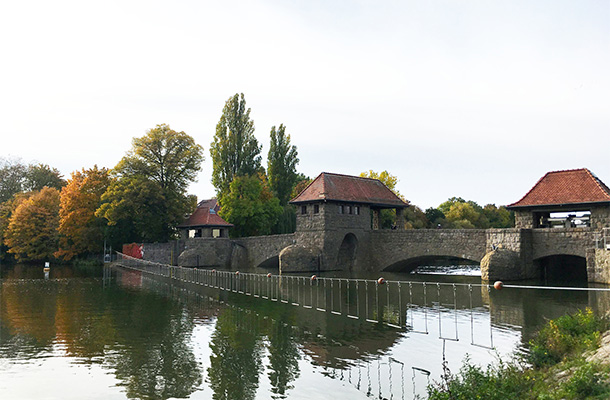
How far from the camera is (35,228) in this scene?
223ft

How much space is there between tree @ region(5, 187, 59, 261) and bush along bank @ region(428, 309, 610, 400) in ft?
216

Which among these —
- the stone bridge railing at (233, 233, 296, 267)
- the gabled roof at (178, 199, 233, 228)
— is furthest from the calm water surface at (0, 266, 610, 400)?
the gabled roof at (178, 199, 233, 228)

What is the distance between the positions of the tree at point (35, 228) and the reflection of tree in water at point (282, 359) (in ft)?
190

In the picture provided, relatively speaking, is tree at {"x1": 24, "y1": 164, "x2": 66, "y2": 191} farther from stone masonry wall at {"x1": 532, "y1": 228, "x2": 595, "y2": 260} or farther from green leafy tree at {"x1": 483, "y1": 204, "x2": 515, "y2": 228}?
stone masonry wall at {"x1": 532, "y1": 228, "x2": 595, "y2": 260}

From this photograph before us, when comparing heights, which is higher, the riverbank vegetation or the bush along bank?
the riverbank vegetation

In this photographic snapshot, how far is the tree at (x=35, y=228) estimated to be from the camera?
→ 67.5 metres

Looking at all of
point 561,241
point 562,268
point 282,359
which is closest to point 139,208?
point 562,268

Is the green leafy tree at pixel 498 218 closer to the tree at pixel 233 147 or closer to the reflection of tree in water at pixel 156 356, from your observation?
the tree at pixel 233 147

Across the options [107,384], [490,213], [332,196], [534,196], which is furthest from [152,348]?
[490,213]

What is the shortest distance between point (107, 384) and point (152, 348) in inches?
136

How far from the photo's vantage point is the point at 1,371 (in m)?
13.1

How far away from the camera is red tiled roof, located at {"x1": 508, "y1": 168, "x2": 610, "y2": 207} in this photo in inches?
1241

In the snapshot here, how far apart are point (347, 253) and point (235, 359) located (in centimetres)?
3282

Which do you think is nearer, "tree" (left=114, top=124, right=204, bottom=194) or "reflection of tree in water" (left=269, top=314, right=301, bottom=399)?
"reflection of tree in water" (left=269, top=314, right=301, bottom=399)
